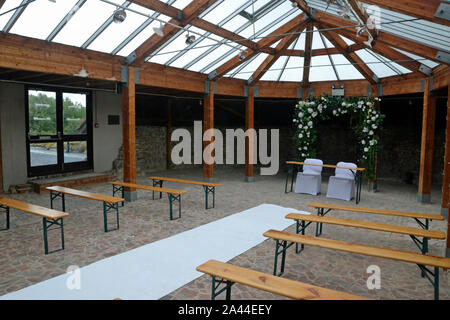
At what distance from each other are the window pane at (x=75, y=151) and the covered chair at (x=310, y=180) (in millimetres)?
7211

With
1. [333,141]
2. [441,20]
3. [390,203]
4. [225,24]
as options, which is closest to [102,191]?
[225,24]

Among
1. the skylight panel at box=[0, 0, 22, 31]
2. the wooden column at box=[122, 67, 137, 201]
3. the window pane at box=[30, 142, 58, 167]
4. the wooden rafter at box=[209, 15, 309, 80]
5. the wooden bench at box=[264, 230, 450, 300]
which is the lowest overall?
the wooden bench at box=[264, 230, 450, 300]

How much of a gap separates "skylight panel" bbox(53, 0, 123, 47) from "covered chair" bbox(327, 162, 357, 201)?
7.20 meters

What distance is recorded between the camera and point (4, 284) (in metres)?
4.05

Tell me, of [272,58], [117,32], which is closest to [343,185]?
[272,58]

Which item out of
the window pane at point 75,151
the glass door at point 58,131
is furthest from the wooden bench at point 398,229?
the window pane at point 75,151

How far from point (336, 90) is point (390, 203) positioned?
4.39 meters

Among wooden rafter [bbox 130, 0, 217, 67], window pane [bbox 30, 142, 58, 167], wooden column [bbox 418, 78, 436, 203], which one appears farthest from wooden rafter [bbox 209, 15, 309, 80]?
window pane [bbox 30, 142, 58, 167]

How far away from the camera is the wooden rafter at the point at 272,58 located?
31.7 feet

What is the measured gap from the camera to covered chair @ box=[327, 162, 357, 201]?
946 centimetres

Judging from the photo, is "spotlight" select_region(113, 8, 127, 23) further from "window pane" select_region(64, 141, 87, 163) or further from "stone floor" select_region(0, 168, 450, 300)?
"window pane" select_region(64, 141, 87, 163)

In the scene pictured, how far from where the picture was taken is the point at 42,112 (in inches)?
397

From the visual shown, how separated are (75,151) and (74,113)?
126 cm

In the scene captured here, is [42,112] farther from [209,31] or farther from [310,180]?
[310,180]
